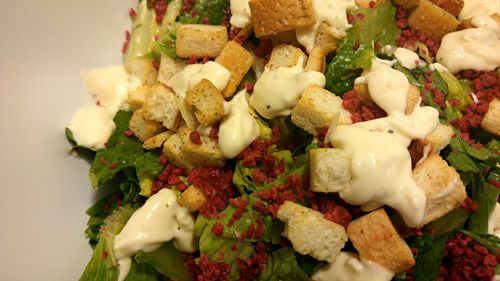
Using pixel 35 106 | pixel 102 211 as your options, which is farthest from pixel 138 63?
pixel 102 211

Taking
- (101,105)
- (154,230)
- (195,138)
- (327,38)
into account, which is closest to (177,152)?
(195,138)

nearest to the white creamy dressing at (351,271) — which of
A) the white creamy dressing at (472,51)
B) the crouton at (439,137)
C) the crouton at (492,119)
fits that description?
the crouton at (439,137)

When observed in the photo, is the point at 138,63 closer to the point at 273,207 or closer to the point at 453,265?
the point at 273,207

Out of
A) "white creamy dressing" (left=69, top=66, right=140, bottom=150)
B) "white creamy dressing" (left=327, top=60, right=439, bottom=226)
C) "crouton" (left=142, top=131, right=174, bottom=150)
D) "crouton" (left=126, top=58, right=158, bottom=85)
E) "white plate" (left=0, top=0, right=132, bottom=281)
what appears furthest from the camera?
"crouton" (left=126, top=58, right=158, bottom=85)

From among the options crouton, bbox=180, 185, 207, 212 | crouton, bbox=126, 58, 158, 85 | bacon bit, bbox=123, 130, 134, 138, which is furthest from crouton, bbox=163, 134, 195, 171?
crouton, bbox=126, 58, 158, 85

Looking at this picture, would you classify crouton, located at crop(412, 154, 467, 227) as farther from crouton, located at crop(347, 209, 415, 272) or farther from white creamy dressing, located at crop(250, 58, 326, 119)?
white creamy dressing, located at crop(250, 58, 326, 119)

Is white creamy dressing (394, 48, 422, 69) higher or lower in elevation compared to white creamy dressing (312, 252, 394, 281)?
higher
